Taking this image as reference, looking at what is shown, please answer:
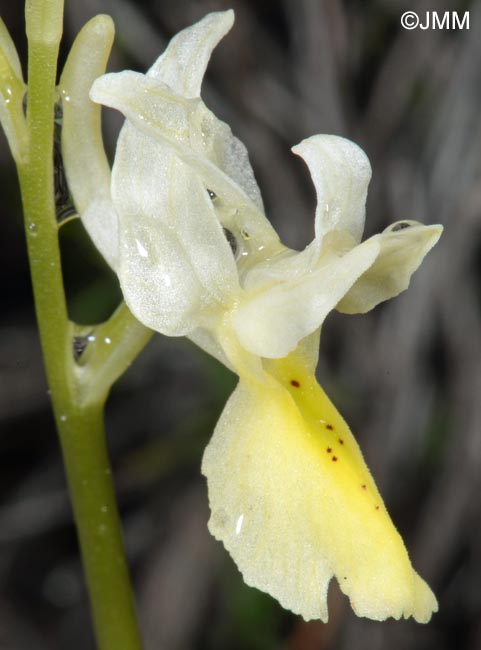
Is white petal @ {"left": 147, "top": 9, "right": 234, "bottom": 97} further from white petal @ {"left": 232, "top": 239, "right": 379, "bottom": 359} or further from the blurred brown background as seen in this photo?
the blurred brown background

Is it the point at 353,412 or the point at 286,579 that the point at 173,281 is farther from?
the point at 353,412

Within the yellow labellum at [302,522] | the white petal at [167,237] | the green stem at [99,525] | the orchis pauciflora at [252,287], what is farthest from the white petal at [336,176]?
the green stem at [99,525]

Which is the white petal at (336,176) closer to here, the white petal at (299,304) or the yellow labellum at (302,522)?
the white petal at (299,304)

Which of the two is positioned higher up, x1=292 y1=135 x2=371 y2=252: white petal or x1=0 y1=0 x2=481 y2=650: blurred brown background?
x1=292 y1=135 x2=371 y2=252: white petal

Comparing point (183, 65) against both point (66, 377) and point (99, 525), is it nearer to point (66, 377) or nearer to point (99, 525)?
point (66, 377)

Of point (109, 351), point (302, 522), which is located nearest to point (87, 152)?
point (109, 351)

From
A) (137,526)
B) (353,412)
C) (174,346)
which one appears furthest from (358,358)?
(137,526)

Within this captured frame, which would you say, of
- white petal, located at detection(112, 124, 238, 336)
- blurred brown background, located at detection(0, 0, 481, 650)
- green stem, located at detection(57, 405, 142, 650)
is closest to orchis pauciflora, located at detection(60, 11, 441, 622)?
white petal, located at detection(112, 124, 238, 336)
